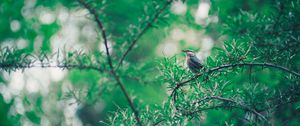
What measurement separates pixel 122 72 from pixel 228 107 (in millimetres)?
1614

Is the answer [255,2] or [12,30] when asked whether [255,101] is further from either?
[12,30]

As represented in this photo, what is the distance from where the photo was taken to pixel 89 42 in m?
6.57

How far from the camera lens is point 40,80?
19.0 ft

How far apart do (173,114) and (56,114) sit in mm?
4682

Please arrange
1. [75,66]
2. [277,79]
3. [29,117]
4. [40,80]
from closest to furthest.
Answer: [75,66] → [277,79] → [29,117] → [40,80]

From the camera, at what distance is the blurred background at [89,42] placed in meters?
3.75

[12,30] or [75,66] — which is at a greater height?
[12,30]

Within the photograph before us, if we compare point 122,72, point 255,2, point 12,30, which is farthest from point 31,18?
point 255,2

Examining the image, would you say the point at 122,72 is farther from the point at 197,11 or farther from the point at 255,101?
the point at 197,11

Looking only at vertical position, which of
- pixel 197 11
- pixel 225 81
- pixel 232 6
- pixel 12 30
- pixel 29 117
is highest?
pixel 197 11

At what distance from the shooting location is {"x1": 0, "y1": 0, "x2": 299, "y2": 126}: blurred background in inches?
147

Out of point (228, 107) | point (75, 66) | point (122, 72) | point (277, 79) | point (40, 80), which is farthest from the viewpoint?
point (40, 80)

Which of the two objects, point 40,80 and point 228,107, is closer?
point 228,107

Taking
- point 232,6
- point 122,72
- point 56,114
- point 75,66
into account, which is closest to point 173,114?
point 75,66
